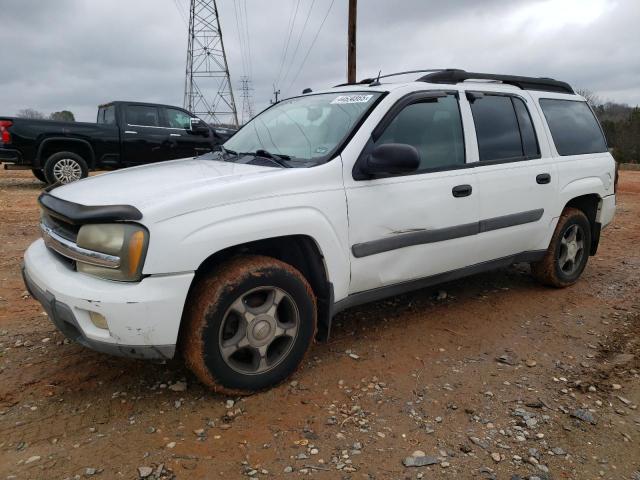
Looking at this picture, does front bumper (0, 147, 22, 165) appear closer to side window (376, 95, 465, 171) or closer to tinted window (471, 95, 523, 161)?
side window (376, 95, 465, 171)

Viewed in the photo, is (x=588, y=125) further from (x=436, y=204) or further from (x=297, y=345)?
(x=297, y=345)

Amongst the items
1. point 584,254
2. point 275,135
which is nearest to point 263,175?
point 275,135

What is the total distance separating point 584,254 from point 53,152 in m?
9.19

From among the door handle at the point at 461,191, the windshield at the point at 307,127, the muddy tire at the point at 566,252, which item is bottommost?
the muddy tire at the point at 566,252

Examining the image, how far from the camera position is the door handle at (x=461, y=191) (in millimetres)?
3484

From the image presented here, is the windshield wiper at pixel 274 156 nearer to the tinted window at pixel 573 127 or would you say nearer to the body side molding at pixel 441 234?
the body side molding at pixel 441 234

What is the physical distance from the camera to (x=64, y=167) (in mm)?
9578

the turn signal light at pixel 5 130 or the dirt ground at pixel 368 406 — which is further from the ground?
the turn signal light at pixel 5 130

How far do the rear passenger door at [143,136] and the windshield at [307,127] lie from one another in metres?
7.03

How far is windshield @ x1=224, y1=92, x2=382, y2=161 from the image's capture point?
126 inches

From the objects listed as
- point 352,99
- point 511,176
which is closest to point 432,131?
point 352,99

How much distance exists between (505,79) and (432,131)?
117 centimetres

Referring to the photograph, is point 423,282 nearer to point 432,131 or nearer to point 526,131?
point 432,131

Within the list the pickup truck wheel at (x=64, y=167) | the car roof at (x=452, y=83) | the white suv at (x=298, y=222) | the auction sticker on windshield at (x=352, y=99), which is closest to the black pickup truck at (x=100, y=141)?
the pickup truck wheel at (x=64, y=167)
